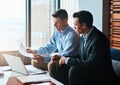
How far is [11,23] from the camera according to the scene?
4309mm

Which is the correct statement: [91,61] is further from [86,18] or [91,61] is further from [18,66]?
[18,66]

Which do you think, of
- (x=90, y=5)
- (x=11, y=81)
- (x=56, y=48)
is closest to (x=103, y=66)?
(x=11, y=81)

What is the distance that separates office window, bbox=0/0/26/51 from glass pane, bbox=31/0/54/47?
215mm

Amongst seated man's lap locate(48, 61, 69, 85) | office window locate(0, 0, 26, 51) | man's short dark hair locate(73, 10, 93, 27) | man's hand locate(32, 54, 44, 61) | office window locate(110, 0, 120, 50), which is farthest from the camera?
office window locate(0, 0, 26, 51)

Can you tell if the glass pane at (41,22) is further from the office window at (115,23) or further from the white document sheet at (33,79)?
the white document sheet at (33,79)

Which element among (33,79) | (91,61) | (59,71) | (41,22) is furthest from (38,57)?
(41,22)

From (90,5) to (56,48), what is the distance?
0.97m

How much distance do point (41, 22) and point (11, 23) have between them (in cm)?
58

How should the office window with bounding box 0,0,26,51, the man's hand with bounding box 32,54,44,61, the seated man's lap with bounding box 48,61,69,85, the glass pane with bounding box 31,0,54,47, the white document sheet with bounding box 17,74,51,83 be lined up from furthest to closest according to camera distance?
the glass pane with bounding box 31,0,54,47, the office window with bounding box 0,0,26,51, the man's hand with bounding box 32,54,44,61, the seated man's lap with bounding box 48,61,69,85, the white document sheet with bounding box 17,74,51,83

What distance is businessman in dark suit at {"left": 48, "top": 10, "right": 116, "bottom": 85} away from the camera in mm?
2201

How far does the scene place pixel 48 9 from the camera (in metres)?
4.59

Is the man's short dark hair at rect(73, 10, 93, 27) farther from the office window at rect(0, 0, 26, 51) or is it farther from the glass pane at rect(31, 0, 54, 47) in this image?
the glass pane at rect(31, 0, 54, 47)

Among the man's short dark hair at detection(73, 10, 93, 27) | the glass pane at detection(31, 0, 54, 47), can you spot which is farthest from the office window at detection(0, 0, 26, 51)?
the man's short dark hair at detection(73, 10, 93, 27)

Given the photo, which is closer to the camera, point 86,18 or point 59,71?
point 86,18
